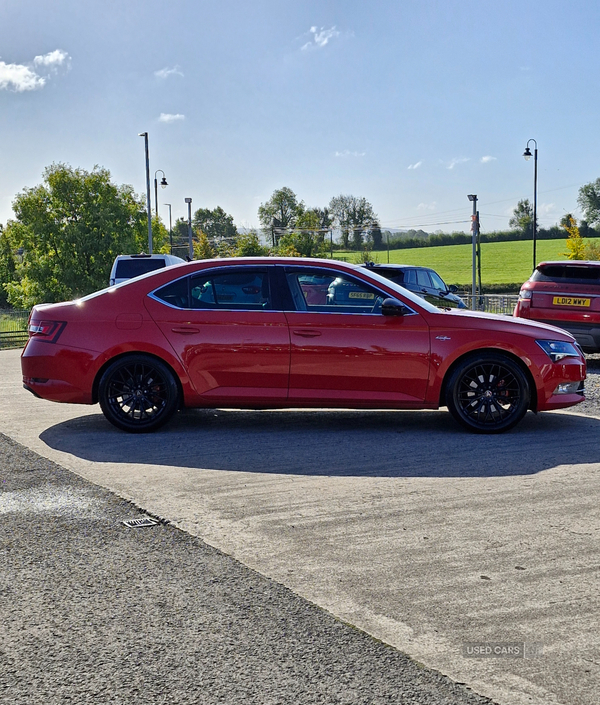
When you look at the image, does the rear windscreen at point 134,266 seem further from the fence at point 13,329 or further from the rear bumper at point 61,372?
the rear bumper at point 61,372

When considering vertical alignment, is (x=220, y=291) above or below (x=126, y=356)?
above

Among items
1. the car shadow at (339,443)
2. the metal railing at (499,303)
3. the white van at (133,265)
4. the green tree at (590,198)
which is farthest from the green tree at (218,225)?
the car shadow at (339,443)

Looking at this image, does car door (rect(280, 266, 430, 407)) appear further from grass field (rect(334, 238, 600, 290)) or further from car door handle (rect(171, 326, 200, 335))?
grass field (rect(334, 238, 600, 290))

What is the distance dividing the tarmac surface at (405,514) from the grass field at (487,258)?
70.6m

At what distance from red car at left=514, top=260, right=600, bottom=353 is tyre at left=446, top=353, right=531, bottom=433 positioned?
19.1ft

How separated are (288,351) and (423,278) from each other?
11.1 meters

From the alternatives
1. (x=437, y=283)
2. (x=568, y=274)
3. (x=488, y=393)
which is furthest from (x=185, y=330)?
(x=437, y=283)

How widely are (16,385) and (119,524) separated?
25.3 feet

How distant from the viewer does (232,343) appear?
25.3 feet

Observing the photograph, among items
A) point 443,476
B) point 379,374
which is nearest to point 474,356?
point 379,374

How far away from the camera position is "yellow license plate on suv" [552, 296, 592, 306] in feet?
43.5

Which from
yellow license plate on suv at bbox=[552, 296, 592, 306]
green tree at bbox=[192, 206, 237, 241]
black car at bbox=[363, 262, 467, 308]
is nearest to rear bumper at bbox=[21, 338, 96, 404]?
yellow license plate on suv at bbox=[552, 296, 592, 306]

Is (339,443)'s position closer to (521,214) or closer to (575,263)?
(575,263)

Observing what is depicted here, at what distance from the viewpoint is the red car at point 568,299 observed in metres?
13.1
